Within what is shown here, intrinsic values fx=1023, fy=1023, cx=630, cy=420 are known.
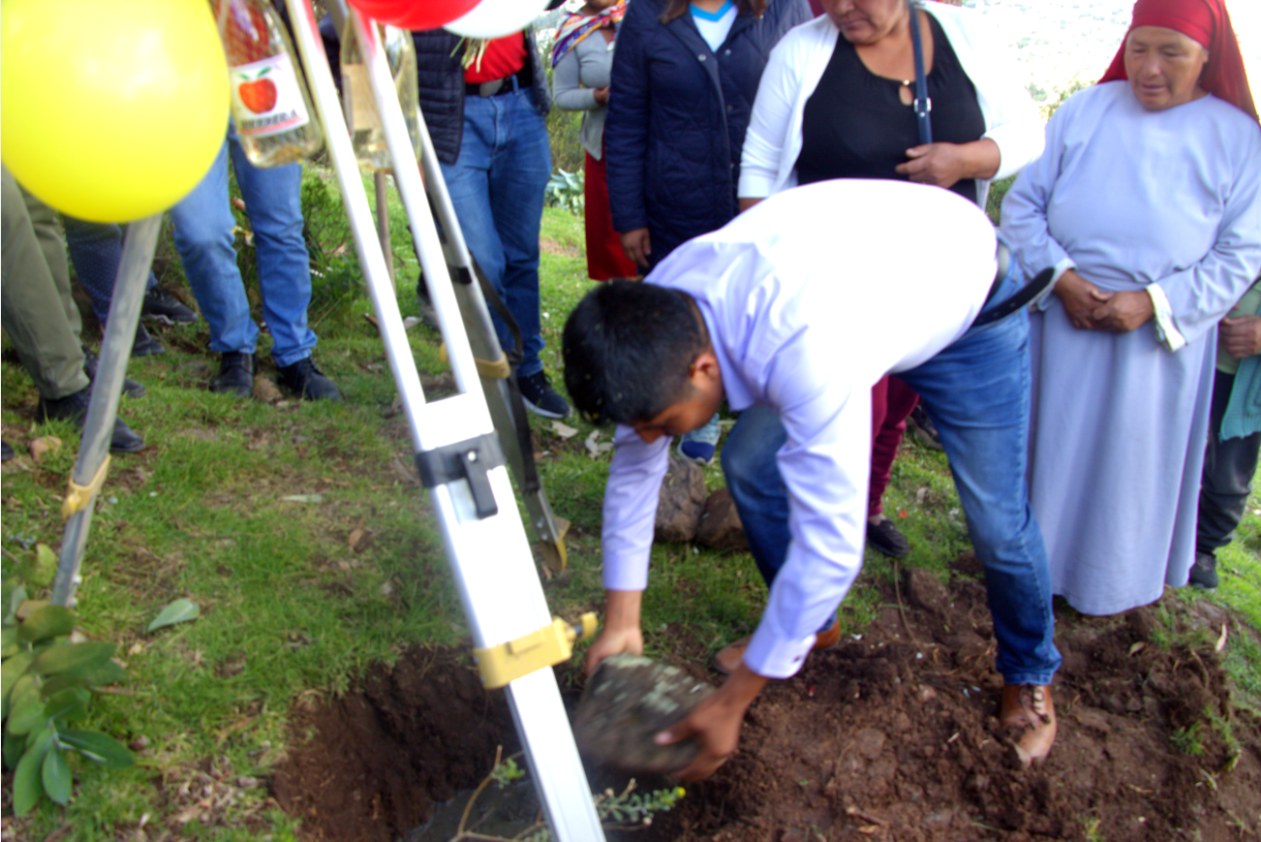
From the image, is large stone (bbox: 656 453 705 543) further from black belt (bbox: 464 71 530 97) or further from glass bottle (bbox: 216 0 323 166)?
glass bottle (bbox: 216 0 323 166)

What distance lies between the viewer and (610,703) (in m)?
2.23

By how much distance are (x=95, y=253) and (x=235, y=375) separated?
2.07 ft

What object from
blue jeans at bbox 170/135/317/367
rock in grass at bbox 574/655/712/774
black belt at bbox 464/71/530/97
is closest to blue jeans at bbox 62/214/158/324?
blue jeans at bbox 170/135/317/367

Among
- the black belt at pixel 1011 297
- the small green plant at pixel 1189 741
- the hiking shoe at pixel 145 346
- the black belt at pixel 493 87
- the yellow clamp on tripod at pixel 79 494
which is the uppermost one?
the black belt at pixel 493 87

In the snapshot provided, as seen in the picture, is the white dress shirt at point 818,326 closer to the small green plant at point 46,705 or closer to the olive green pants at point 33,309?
the small green plant at point 46,705

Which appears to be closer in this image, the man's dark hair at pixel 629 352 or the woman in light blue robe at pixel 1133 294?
the man's dark hair at pixel 629 352

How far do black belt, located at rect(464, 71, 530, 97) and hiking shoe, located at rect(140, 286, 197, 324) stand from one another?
1.55m

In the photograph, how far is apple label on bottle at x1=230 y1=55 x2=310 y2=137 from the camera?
1912mm

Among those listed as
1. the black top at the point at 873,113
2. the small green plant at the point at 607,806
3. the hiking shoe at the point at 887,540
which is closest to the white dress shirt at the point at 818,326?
the small green plant at the point at 607,806

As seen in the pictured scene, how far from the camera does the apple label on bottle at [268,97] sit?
1912 mm

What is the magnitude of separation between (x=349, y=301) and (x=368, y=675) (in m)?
2.33

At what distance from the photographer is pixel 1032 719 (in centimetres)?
268

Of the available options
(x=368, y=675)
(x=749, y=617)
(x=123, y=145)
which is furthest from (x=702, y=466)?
(x=123, y=145)

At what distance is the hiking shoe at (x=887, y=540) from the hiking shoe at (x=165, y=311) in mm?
2855
